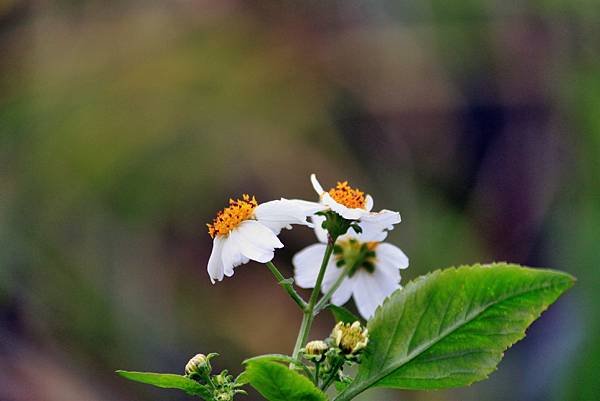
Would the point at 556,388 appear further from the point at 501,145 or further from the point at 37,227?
the point at 37,227

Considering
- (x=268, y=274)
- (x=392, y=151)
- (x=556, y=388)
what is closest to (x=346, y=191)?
(x=556, y=388)

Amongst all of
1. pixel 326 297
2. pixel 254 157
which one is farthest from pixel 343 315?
pixel 254 157

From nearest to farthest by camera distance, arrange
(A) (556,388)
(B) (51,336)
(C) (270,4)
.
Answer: (A) (556,388)
(B) (51,336)
(C) (270,4)

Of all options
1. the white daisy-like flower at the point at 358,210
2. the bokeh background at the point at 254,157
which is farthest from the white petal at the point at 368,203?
the bokeh background at the point at 254,157

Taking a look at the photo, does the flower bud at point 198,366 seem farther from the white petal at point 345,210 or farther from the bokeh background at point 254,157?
the bokeh background at point 254,157

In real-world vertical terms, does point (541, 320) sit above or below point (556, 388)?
above
